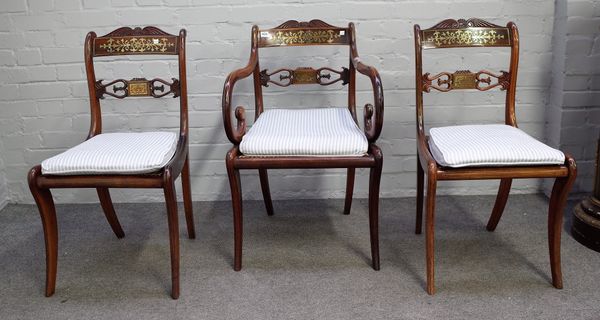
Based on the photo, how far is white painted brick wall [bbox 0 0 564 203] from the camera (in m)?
2.64

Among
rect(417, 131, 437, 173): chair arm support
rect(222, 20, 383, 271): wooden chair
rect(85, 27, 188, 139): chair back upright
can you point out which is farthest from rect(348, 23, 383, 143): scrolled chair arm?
rect(85, 27, 188, 139): chair back upright

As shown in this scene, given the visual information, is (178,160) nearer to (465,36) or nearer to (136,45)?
(136,45)

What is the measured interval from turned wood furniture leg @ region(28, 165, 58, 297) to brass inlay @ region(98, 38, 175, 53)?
1.82 feet

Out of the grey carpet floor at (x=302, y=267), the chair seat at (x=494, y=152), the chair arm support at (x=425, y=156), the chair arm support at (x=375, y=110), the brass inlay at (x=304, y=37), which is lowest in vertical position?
the grey carpet floor at (x=302, y=267)

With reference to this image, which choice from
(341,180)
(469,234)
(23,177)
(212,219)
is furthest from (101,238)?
(469,234)

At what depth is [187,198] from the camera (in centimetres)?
237

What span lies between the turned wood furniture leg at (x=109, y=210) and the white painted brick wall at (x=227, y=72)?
44 cm

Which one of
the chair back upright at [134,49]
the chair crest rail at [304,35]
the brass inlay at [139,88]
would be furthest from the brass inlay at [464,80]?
the brass inlay at [139,88]

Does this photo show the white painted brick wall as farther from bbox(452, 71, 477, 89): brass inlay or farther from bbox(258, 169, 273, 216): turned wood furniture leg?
bbox(452, 71, 477, 89): brass inlay

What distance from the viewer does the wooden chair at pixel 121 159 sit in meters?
1.89

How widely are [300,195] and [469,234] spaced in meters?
0.83

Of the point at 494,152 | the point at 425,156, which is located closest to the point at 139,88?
the point at 425,156

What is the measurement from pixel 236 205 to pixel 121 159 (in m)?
0.43

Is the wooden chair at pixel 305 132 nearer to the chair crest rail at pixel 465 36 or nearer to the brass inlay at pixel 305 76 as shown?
the brass inlay at pixel 305 76
